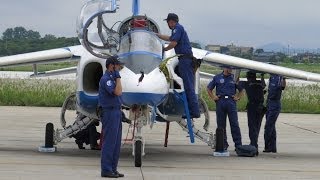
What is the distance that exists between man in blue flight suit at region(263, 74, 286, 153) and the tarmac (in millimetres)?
333

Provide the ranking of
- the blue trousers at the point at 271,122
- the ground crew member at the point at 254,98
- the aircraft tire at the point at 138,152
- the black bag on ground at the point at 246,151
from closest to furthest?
the aircraft tire at the point at 138,152 → the black bag on ground at the point at 246,151 → the ground crew member at the point at 254,98 → the blue trousers at the point at 271,122

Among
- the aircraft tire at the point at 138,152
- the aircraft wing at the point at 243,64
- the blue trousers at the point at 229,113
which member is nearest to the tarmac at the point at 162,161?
the aircraft tire at the point at 138,152

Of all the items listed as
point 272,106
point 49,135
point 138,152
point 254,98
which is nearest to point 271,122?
point 272,106

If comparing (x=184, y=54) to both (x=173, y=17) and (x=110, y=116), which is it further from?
(x=110, y=116)

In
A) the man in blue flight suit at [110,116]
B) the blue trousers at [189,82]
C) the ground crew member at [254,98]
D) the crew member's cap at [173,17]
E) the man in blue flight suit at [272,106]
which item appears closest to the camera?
the man in blue flight suit at [110,116]

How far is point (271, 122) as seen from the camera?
52.9 ft

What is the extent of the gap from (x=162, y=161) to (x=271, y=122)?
3462 millimetres

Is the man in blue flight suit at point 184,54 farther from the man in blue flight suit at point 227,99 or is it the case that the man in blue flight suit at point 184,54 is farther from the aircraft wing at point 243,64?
the man in blue flight suit at point 227,99

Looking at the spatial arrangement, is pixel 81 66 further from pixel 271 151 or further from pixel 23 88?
pixel 23 88

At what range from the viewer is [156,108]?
12875 mm

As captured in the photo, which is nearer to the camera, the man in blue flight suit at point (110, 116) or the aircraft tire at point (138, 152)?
the man in blue flight suit at point (110, 116)

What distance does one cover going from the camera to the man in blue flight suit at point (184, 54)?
13133mm

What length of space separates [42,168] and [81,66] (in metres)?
2.45

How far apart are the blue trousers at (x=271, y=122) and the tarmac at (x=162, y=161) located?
316 millimetres
